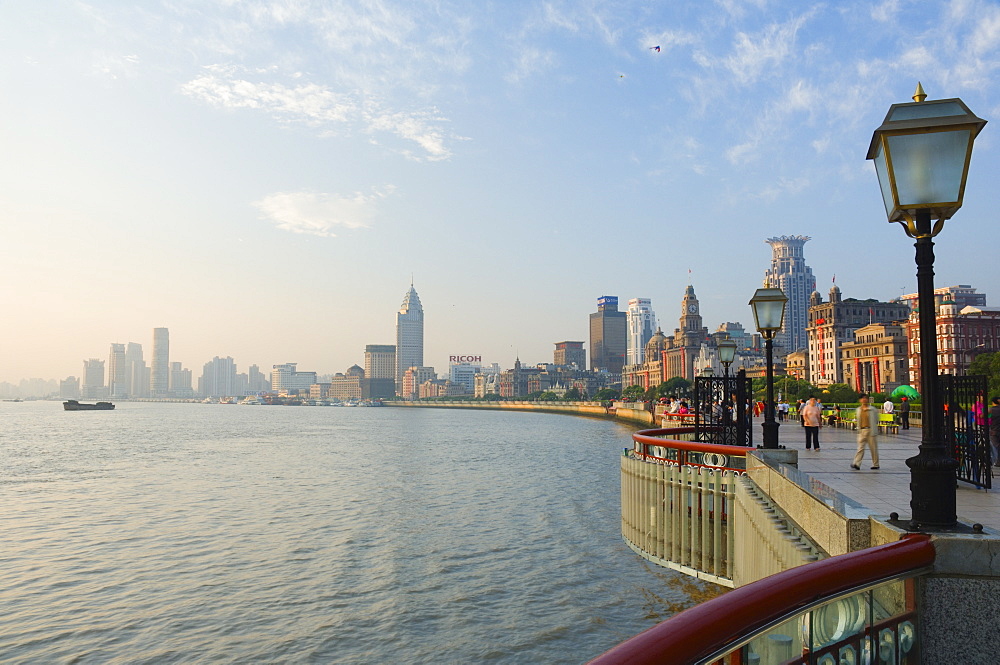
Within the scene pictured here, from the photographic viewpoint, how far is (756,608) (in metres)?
2.97

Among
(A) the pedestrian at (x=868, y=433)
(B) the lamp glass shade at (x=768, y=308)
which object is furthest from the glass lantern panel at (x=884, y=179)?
(A) the pedestrian at (x=868, y=433)

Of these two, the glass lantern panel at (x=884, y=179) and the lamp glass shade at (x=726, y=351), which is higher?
the glass lantern panel at (x=884, y=179)

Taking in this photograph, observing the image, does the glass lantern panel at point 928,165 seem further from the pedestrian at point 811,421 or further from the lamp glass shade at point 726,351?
the lamp glass shade at point 726,351

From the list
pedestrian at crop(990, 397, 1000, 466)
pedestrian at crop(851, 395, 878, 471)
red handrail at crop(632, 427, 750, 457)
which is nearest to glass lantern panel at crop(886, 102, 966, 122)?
red handrail at crop(632, 427, 750, 457)

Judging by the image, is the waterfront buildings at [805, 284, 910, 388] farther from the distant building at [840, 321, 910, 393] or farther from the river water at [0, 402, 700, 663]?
the river water at [0, 402, 700, 663]

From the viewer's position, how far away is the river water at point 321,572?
15.2 m

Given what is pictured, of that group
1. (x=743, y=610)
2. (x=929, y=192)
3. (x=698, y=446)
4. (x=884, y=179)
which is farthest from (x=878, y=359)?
(x=743, y=610)

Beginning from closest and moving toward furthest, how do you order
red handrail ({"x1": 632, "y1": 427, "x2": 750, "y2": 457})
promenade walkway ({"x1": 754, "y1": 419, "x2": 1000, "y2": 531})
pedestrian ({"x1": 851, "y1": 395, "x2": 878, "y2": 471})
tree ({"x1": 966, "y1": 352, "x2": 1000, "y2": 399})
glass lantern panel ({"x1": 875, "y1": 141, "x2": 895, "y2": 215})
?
1. glass lantern panel ({"x1": 875, "y1": 141, "x2": 895, "y2": 215})
2. promenade walkway ({"x1": 754, "y1": 419, "x2": 1000, "y2": 531})
3. red handrail ({"x1": 632, "y1": 427, "x2": 750, "y2": 457})
4. pedestrian ({"x1": 851, "y1": 395, "x2": 878, "y2": 471})
5. tree ({"x1": 966, "y1": 352, "x2": 1000, "y2": 399})

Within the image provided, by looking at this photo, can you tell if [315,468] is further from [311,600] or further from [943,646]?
[943,646]

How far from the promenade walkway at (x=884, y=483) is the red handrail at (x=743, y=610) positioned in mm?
3423

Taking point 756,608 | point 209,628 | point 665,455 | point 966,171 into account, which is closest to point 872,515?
point 966,171

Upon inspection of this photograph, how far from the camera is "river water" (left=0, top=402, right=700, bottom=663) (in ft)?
49.9

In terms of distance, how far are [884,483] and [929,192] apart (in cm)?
930

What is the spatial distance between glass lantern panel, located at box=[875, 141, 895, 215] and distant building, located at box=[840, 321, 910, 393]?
145m
